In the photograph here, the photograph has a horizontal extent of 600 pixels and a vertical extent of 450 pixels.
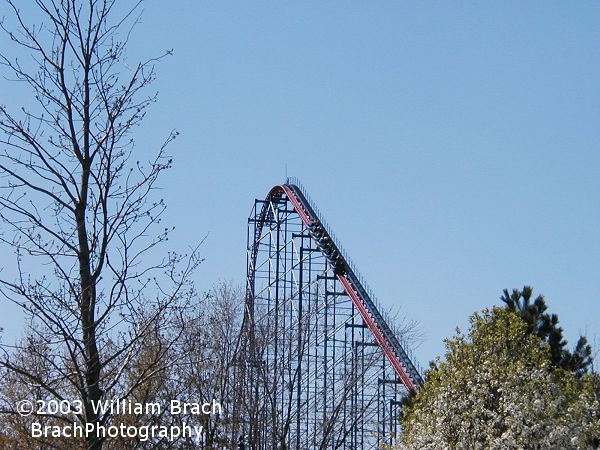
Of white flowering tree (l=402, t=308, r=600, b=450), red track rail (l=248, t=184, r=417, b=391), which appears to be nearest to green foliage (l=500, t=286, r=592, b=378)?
white flowering tree (l=402, t=308, r=600, b=450)

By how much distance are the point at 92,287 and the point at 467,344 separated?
7573 mm

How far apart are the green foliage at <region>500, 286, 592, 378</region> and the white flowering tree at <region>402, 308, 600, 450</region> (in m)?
1.95

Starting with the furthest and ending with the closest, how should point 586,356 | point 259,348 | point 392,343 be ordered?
point 392,343, point 586,356, point 259,348

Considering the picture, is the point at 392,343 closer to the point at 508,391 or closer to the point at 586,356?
the point at 586,356

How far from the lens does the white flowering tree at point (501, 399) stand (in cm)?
999

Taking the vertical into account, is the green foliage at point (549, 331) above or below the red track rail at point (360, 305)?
below

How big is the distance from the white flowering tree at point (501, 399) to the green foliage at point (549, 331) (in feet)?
6.41

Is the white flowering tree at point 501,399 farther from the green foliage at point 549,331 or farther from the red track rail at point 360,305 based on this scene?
the red track rail at point 360,305

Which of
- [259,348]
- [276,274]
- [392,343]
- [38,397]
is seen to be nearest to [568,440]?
[259,348]

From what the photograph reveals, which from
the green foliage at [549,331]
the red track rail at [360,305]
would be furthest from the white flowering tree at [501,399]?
the red track rail at [360,305]

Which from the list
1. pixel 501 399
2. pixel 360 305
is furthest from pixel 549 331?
pixel 360 305

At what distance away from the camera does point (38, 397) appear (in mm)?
6684

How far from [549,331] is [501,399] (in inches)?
148

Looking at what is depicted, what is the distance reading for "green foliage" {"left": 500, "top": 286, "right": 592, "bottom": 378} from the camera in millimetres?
13570
